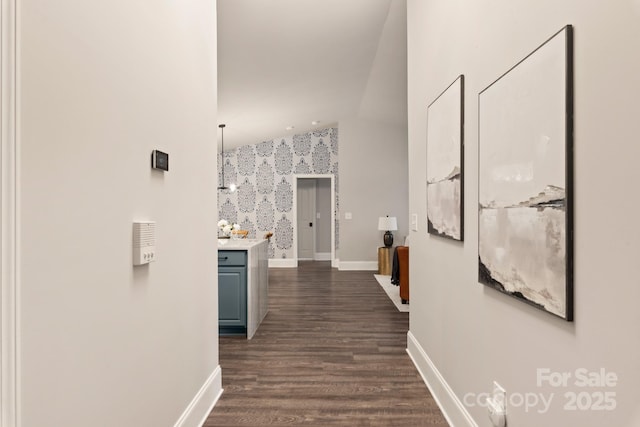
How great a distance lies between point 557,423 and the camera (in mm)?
1297

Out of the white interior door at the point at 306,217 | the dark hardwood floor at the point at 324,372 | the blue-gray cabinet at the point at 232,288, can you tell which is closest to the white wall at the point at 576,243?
the dark hardwood floor at the point at 324,372

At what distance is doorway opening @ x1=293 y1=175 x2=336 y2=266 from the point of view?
421 inches

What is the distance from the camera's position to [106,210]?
1.34 metres

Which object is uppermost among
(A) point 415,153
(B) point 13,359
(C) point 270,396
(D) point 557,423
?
(A) point 415,153

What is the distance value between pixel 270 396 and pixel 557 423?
1.77 m

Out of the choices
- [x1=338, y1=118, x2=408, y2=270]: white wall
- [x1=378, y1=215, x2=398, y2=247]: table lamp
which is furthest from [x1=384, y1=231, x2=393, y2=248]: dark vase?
[x1=338, y1=118, x2=408, y2=270]: white wall

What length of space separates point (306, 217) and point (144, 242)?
9.20m

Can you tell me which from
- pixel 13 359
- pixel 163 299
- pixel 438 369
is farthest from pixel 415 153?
pixel 13 359

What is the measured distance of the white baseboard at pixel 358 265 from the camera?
8.58m

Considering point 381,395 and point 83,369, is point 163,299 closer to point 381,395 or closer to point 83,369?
point 83,369

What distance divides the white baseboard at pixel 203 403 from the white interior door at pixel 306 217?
8.09 m

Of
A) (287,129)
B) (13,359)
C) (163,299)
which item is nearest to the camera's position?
(13,359)

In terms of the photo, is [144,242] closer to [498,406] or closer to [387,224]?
[498,406]

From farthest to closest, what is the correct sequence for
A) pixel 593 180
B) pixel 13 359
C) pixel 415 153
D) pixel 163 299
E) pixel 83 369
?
pixel 415 153, pixel 163 299, pixel 83 369, pixel 593 180, pixel 13 359
